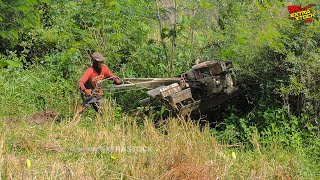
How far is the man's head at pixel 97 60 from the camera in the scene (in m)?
9.34

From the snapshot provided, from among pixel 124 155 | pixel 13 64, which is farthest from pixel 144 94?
pixel 124 155

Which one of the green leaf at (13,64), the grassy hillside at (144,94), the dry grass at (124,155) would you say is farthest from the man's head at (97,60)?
the green leaf at (13,64)

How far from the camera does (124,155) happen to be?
6863 mm

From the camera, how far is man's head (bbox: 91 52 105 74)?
9343mm

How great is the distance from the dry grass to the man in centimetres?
65

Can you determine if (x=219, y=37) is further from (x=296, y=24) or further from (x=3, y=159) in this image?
(x=3, y=159)

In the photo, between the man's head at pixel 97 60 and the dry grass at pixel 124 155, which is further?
the man's head at pixel 97 60

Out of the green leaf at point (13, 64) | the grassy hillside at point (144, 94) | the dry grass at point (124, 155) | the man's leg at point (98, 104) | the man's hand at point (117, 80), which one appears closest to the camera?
the dry grass at point (124, 155)

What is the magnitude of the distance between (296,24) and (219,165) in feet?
9.87

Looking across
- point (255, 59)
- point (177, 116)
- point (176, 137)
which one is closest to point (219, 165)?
point (176, 137)

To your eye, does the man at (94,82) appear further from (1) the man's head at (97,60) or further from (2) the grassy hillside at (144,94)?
(2) the grassy hillside at (144,94)

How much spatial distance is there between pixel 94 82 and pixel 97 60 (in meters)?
0.36

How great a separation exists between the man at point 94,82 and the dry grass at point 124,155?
650mm

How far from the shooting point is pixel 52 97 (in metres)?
10.1
